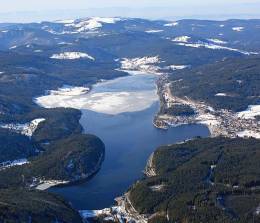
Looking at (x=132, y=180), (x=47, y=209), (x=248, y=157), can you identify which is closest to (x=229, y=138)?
(x=248, y=157)

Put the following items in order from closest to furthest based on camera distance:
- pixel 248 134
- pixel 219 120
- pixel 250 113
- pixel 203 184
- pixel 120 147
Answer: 1. pixel 203 184
2. pixel 120 147
3. pixel 248 134
4. pixel 219 120
5. pixel 250 113

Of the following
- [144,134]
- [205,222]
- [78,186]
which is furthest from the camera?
[144,134]

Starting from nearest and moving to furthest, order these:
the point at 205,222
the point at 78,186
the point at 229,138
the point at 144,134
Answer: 1. the point at 205,222
2. the point at 78,186
3. the point at 229,138
4. the point at 144,134

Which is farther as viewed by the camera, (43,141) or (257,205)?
(43,141)

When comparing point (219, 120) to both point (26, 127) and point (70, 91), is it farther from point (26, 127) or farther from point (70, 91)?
point (70, 91)

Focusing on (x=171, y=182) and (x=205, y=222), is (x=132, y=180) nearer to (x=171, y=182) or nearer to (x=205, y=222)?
(x=171, y=182)

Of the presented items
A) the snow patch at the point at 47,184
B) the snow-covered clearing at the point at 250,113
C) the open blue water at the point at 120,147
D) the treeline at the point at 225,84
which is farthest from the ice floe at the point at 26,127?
the snow-covered clearing at the point at 250,113

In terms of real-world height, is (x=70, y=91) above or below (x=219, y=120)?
below

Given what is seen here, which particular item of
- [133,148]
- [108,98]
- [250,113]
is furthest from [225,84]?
[133,148]

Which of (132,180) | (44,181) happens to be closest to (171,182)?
(132,180)
